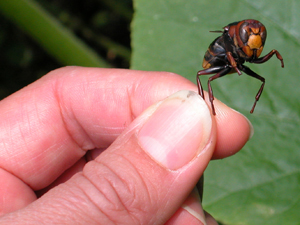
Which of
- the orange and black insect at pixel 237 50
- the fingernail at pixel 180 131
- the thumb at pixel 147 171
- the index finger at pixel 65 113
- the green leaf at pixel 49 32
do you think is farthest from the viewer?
the green leaf at pixel 49 32

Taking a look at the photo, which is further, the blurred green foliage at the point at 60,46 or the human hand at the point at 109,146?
the blurred green foliage at the point at 60,46

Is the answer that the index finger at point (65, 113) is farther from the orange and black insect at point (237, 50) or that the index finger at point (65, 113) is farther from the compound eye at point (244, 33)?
the compound eye at point (244, 33)

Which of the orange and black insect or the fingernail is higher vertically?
the orange and black insect

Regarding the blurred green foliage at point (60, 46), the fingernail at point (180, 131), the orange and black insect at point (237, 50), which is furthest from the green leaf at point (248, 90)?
the blurred green foliage at point (60, 46)

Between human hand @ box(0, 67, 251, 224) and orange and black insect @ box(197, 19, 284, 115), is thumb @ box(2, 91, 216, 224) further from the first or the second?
orange and black insect @ box(197, 19, 284, 115)

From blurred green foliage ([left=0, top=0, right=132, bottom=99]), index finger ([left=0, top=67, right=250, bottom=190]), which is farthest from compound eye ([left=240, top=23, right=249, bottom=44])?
blurred green foliage ([left=0, top=0, right=132, bottom=99])

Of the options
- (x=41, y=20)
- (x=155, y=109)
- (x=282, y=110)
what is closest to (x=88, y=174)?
(x=155, y=109)

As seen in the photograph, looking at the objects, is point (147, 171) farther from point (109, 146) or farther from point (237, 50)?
point (237, 50)
